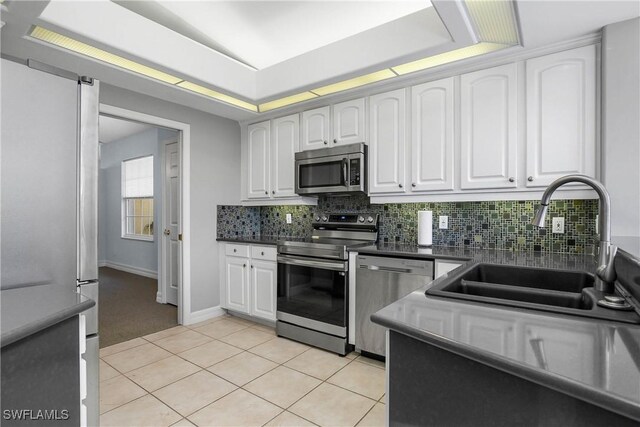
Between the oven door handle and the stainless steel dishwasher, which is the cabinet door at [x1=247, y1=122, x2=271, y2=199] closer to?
the oven door handle

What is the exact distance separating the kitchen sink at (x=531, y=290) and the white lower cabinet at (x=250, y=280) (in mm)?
2127

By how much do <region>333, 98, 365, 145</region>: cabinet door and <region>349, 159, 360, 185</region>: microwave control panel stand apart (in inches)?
8.4

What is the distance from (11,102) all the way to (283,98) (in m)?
2.33

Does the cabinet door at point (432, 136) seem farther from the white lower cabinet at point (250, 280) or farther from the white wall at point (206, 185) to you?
the white wall at point (206, 185)

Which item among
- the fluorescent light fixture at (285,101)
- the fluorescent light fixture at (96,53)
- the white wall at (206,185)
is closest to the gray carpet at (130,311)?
the white wall at (206,185)

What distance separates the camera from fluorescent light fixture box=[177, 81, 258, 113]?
117 inches

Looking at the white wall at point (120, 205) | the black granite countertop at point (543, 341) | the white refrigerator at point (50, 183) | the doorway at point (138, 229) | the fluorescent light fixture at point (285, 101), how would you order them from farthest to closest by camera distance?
the white wall at point (120, 205) → the doorway at point (138, 229) → the fluorescent light fixture at point (285, 101) → the white refrigerator at point (50, 183) → the black granite countertop at point (543, 341)

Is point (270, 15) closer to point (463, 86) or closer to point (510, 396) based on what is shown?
point (463, 86)

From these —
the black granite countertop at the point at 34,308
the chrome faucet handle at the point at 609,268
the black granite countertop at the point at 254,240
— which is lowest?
the black granite countertop at the point at 254,240

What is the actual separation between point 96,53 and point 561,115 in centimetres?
325

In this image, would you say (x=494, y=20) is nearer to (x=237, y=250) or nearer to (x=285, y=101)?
(x=285, y=101)

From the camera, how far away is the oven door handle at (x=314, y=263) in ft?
9.10

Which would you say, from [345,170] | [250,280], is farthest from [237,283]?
[345,170]

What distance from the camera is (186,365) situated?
259cm
